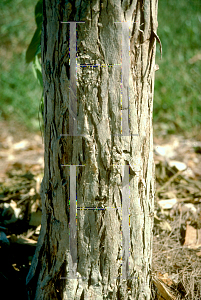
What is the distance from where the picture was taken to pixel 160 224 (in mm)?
1706

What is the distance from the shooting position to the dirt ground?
1320 mm

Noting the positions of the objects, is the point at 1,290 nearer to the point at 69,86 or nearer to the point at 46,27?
the point at 69,86

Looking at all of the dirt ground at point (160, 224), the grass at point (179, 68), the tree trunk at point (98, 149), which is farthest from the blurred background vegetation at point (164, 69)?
the tree trunk at point (98, 149)

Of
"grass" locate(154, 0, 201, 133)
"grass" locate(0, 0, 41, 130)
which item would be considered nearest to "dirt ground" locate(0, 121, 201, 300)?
"grass" locate(154, 0, 201, 133)

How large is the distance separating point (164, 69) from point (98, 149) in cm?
338

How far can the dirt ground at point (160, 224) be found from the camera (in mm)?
1320

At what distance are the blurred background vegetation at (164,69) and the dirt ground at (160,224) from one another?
0.93 meters

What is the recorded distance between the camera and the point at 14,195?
1.96m

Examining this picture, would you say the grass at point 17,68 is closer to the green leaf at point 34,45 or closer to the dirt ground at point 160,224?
the dirt ground at point 160,224

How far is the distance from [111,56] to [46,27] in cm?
29

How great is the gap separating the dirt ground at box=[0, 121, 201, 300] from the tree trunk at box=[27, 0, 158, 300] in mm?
246

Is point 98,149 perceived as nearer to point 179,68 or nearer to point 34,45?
point 34,45

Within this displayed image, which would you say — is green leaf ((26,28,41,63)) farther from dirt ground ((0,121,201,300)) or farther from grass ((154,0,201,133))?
grass ((154,0,201,133))

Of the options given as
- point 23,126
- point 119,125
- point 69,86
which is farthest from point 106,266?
point 23,126
